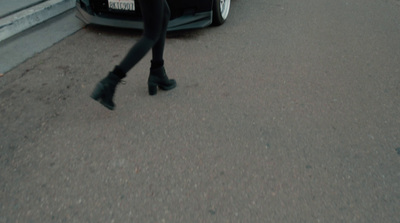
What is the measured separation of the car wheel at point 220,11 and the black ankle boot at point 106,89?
2.32 meters

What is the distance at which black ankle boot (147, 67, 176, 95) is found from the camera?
114 inches

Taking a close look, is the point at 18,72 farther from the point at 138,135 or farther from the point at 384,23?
the point at 384,23

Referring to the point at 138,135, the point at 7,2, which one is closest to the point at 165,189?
the point at 138,135

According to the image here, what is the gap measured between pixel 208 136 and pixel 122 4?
2.19m

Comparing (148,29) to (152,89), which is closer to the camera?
(148,29)

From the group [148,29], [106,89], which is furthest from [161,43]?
[106,89]

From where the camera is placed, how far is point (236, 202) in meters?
1.95

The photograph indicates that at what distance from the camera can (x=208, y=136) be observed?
2498 mm

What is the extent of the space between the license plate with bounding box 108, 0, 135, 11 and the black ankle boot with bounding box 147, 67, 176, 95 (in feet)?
4.35

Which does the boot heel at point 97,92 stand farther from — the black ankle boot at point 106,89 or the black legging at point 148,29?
the black legging at point 148,29

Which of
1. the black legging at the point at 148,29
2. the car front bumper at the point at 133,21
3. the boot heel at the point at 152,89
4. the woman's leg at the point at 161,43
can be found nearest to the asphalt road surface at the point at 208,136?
the boot heel at the point at 152,89

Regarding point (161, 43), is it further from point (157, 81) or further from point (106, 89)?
point (106, 89)

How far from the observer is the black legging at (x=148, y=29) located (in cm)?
242

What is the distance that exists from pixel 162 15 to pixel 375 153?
6.10ft
